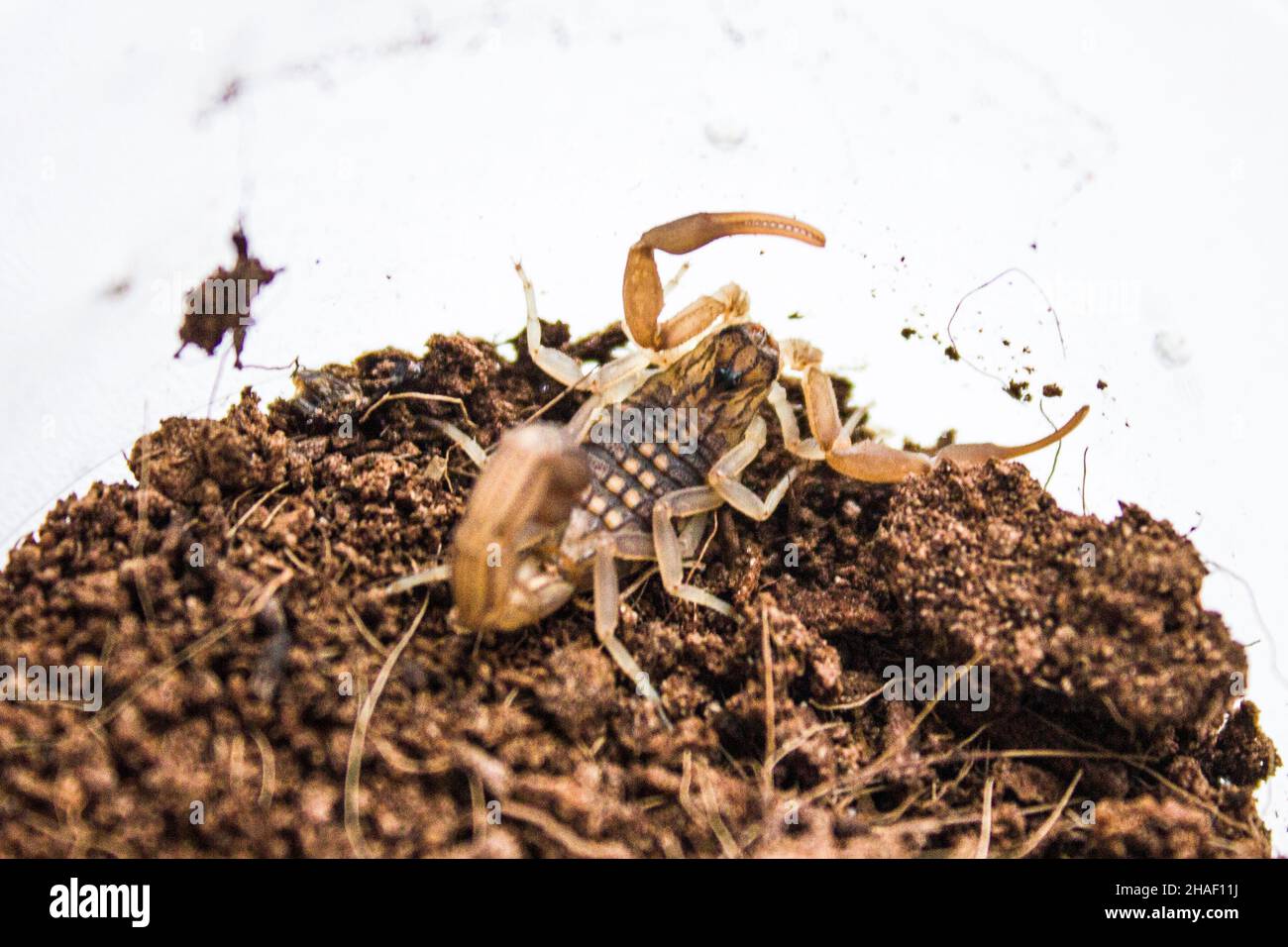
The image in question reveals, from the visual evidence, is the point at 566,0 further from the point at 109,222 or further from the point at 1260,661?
the point at 1260,661

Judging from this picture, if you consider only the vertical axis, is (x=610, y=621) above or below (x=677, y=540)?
below

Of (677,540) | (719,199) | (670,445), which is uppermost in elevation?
(719,199)

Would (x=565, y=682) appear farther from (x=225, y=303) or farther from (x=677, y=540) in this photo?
(x=225, y=303)

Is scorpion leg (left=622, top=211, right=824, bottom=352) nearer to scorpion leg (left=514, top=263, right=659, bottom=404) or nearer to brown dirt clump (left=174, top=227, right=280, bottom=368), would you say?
scorpion leg (left=514, top=263, right=659, bottom=404)

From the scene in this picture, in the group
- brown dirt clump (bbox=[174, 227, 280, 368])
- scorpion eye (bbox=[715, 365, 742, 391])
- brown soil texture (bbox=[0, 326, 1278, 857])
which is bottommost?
brown soil texture (bbox=[0, 326, 1278, 857])

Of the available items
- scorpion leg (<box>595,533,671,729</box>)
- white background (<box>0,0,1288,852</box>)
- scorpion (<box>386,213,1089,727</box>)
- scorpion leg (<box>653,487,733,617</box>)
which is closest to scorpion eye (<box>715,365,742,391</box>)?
scorpion (<box>386,213,1089,727</box>)

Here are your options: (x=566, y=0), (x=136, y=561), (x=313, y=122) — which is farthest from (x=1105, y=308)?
(x=136, y=561)

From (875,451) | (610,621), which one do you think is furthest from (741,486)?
(610,621)
